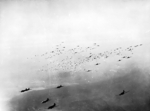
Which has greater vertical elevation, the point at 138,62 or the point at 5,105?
the point at 138,62

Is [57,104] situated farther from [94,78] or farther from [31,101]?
[94,78]

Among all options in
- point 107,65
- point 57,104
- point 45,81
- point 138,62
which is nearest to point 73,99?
point 57,104

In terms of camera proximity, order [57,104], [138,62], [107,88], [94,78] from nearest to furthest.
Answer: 1. [57,104]
2. [107,88]
3. [94,78]
4. [138,62]

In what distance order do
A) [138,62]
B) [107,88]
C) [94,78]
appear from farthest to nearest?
[138,62] < [94,78] < [107,88]

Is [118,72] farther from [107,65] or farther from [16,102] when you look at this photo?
[16,102]

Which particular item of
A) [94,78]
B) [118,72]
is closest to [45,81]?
[94,78]

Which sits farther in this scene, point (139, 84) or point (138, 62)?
point (138, 62)

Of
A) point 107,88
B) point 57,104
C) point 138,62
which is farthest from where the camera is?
point 138,62

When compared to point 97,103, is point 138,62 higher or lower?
higher

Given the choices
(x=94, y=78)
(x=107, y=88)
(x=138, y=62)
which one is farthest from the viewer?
(x=138, y=62)
